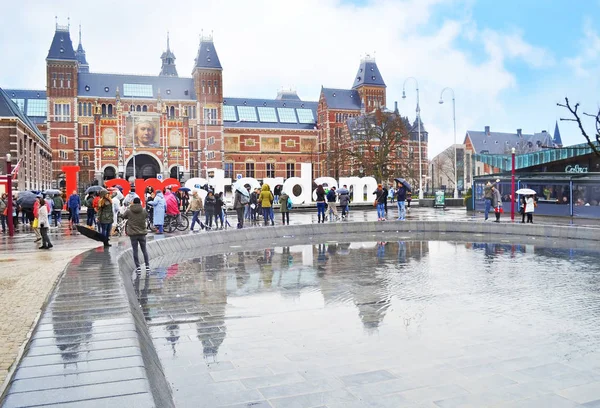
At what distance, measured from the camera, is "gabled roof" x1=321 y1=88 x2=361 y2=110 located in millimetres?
81812

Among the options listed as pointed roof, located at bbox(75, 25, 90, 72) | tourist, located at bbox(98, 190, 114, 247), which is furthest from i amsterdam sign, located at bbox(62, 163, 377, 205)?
pointed roof, located at bbox(75, 25, 90, 72)

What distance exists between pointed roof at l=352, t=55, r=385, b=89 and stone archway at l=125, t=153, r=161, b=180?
1205 inches

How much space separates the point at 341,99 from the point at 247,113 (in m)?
13.4

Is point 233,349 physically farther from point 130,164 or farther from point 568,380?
point 130,164

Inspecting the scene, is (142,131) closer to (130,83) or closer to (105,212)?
(130,83)

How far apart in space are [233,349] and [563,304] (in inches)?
187

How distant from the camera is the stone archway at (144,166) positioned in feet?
231

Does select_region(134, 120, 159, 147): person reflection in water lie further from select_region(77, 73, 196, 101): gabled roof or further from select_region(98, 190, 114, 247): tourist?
select_region(98, 190, 114, 247): tourist

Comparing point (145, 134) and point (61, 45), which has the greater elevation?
point (61, 45)

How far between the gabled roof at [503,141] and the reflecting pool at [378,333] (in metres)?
80.8

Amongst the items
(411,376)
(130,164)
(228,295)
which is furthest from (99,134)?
(411,376)

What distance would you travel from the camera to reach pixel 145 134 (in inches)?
2719

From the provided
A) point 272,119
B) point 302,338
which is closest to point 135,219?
point 302,338

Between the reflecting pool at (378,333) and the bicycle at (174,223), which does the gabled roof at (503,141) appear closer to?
the bicycle at (174,223)
